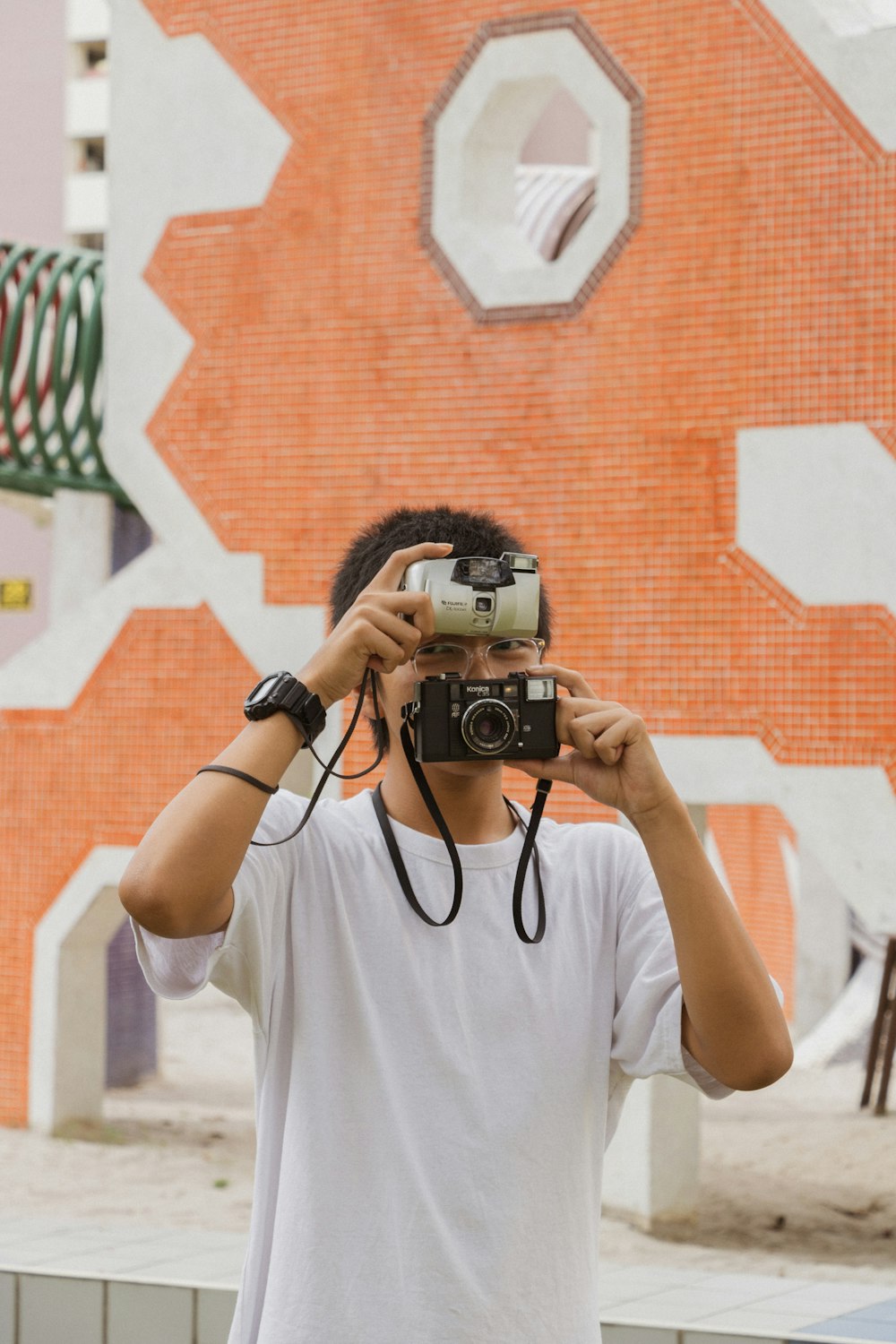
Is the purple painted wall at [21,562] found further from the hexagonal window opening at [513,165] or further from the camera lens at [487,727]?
the camera lens at [487,727]

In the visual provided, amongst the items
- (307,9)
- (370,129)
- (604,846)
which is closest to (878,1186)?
(370,129)

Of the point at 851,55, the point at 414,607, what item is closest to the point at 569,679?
the point at 414,607

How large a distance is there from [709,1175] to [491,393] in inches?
150

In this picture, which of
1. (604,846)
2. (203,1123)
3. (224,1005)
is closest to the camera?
(604,846)

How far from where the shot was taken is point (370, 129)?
6.30m

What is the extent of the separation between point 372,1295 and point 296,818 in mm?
438

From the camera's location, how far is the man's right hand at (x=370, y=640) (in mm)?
1487

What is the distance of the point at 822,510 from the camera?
556 centimetres

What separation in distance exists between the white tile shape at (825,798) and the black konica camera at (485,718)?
13.3 feet

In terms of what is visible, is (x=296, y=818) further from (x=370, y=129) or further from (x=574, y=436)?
(x=370, y=129)

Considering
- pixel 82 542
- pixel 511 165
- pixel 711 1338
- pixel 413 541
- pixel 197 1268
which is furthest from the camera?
pixel 82 542

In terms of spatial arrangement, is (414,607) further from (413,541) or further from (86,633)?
(86,633)

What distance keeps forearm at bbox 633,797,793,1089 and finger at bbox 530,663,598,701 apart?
163 mm

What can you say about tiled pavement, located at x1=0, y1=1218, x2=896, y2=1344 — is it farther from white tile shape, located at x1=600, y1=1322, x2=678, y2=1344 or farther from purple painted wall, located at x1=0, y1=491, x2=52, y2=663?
purple painted wall, located at x1=0, y1=491, x2=52, y2=663
